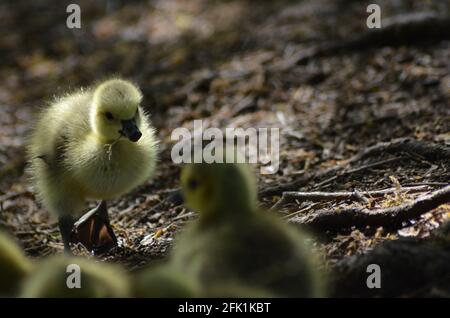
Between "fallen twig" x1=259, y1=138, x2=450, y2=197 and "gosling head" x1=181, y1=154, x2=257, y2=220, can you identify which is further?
"fallen twig" x1=259, y1=138, x2=450, y2=197

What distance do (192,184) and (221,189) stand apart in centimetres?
14

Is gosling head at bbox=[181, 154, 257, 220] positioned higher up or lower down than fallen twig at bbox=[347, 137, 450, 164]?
lower down

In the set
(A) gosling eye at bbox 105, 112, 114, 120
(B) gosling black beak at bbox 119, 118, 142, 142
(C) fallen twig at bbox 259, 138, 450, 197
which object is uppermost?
(A) gosling eye at bbox 105, 112, 114, 120

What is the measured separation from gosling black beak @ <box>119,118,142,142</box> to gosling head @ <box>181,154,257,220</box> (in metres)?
0.82

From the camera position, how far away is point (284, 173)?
3.65m

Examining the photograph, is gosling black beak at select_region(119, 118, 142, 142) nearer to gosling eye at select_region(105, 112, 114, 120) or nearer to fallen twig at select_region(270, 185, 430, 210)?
gosling eye at select_region(105, 112, 114, 120)

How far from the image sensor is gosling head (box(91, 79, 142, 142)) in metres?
3.19

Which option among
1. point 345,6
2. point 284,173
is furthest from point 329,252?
point 345,6

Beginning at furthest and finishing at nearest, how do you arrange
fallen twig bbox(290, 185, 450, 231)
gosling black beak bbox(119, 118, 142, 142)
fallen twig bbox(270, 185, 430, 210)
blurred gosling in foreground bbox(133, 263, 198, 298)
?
gosling black beak bbox(119, 118, 142, 142) < fallen twig bbox(270, 185, 430, 210) < fallen twig bbox(290, 185, 450, 231) < blurred gosling in foreground bbox(133, 263, 198, 298)

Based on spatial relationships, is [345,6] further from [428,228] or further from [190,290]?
[190,290]

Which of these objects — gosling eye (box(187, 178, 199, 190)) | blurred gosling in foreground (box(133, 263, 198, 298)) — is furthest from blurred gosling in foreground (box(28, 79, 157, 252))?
blurred gosling in foreground (box(133, 263, 198, 298))

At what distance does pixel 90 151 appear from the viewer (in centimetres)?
321

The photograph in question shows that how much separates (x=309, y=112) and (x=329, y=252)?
196cm

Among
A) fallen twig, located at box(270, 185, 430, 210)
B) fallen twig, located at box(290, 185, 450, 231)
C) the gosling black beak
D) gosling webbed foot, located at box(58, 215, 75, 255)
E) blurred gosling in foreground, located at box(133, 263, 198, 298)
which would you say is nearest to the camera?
blurred gosling in foreground, located at box(133, 263, 198, 298)
